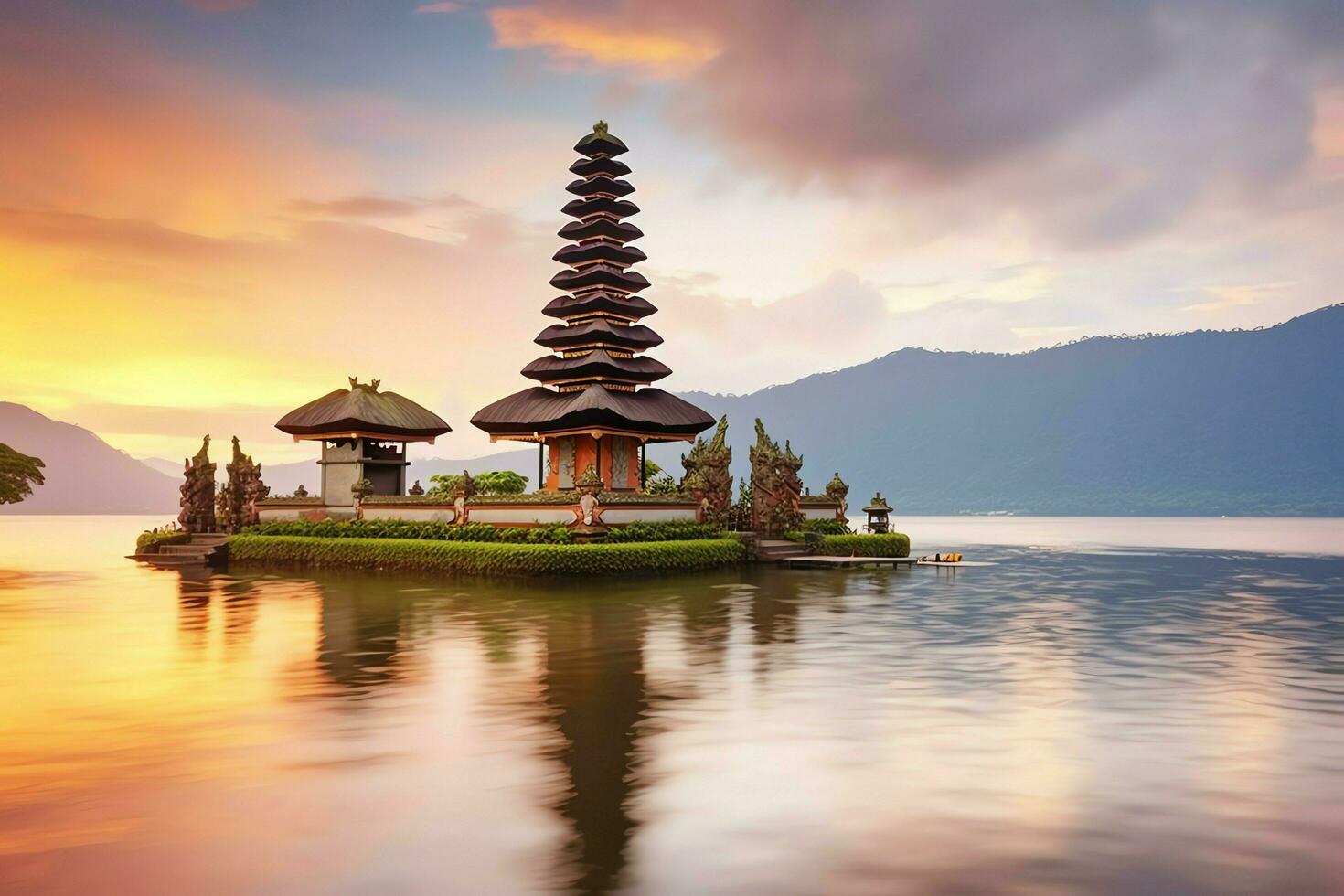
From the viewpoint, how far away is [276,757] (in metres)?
9.53

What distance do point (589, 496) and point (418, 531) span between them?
25.5 feet

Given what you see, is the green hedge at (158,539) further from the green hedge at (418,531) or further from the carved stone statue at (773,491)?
the carved stone statue at (773,491)

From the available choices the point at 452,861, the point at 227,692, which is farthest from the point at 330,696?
the point at 452,861

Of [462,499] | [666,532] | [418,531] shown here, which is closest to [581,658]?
[666,532]

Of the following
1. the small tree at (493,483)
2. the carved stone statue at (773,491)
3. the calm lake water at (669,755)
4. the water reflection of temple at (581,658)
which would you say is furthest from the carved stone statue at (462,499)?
the calm lake water at (669,755)

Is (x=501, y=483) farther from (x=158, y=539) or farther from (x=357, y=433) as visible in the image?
(x=158, y=539)

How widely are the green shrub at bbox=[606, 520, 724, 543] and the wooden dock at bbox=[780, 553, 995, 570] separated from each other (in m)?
3.27

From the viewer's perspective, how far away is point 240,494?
4541 centimetres

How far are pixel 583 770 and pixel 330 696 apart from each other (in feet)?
17.0

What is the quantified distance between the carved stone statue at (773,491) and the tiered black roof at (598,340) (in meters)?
5.69

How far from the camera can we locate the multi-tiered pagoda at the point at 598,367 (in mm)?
42844

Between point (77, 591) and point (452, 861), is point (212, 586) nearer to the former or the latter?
point (77, 591)

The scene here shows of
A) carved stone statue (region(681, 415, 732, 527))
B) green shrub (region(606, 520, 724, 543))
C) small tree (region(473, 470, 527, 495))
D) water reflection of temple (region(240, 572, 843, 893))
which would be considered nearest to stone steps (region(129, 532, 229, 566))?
small tree (region(473, 470, 527, 495))

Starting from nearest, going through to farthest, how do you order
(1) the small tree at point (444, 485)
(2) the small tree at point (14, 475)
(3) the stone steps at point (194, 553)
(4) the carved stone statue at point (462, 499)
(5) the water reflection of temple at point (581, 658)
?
(5) the water reflection of temple at point (581, 658)
(4) the carved stone statue at point (462, 499)
(1) the small tree at point (444, 485)
(3) the stone steps at point (194, 553)
(2) the small tree at point (14, 475)
